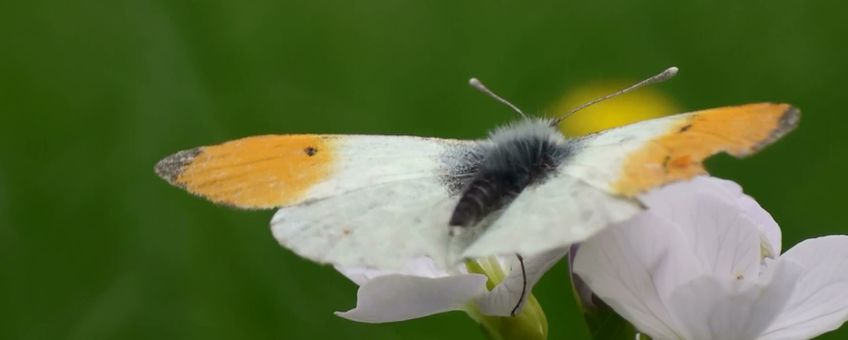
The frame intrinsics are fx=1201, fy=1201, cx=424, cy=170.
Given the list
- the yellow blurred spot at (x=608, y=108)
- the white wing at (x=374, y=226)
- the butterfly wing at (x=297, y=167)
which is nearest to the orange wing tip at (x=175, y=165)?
the butterfly wing at (x=297, y=167)

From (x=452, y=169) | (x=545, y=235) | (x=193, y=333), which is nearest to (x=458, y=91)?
(x=193, y=333)

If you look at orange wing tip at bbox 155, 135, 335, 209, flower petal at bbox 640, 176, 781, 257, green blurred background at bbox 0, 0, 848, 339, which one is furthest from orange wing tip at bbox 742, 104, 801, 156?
green blurred background at bbox 0, 0, 848, 339

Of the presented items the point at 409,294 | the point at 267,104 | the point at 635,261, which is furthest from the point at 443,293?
the point at 267,104

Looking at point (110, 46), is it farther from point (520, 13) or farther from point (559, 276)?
point (559, 276)

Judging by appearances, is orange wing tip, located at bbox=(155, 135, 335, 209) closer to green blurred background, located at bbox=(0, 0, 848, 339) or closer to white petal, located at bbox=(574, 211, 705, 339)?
white petal, located at bbox=(574, 211, 705, 339)

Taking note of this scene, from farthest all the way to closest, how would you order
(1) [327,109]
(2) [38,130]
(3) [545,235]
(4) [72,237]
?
(1) [327,109] < (2) [38,130] < (4) [72,237] < (3) [545,235]

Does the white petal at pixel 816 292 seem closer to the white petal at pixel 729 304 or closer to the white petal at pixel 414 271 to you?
the white petal at pixel 729 304

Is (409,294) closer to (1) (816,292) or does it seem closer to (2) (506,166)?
(2) (506,166)
